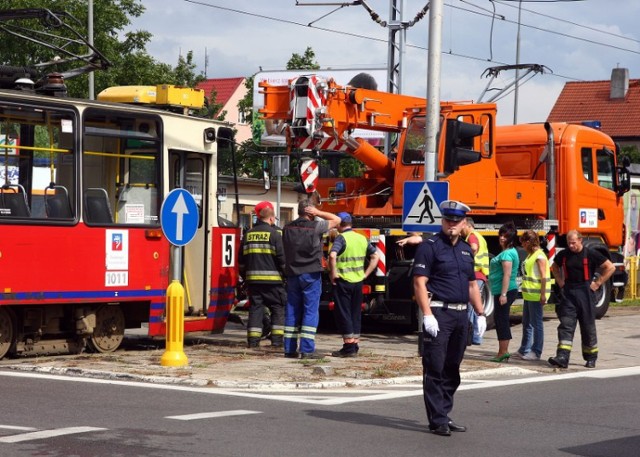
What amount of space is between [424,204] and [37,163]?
15.3ft

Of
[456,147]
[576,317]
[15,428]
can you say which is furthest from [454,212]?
[456,147]

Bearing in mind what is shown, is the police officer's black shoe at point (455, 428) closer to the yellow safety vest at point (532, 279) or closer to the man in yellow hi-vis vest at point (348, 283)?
the man in yellow hi-vis vest at point (348, 283)

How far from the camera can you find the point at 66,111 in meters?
15.4

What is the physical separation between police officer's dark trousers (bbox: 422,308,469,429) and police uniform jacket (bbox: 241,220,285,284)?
621 centimetres

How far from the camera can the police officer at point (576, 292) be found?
15.7 meters

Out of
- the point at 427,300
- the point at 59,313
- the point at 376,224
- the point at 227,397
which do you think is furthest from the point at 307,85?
the point at 427,300

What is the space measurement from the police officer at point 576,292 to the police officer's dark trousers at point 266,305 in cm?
342

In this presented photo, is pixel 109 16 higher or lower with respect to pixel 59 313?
higher

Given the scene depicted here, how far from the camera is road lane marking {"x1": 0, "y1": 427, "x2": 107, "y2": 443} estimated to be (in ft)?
29.7

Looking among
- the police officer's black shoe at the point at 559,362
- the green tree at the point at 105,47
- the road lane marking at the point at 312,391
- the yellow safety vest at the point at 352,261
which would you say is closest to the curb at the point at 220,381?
the road lane marking at the point at 312,391

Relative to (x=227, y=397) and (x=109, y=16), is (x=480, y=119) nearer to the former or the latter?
(x=227, y=397)

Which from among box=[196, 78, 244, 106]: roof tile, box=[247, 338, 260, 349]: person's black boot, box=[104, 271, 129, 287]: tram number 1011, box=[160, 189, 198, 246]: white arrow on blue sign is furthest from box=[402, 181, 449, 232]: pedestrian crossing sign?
box=[196, 78, 244, 106]: roof tile

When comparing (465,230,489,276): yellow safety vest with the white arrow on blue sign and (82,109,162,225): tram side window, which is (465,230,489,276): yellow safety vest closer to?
(82,109,162,225): tram side window

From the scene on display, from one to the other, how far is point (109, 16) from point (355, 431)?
38265 millimetres
